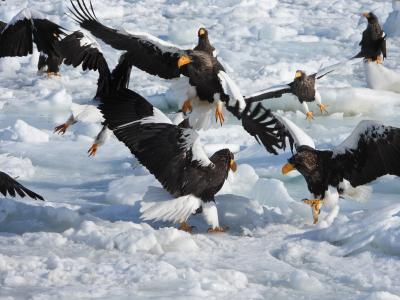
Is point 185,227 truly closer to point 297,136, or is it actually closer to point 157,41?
point 297,136

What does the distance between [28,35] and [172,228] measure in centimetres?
316

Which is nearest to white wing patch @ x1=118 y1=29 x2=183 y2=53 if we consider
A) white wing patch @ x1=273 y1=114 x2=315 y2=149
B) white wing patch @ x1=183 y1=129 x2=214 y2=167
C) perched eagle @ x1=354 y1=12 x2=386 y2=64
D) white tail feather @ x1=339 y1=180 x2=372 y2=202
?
white wing patch @ x1=273 y1=114 x2=315 y2=149

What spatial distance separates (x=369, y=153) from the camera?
461 centimetres

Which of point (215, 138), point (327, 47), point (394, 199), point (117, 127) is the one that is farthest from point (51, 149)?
point (327, 47)

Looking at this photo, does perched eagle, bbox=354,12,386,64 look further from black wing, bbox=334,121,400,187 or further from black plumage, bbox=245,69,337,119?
black wing, bbox=334,121,400,187

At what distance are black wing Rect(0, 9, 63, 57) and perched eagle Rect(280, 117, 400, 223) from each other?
2.62m

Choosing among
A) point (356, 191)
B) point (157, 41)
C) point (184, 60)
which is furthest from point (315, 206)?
point (157, 41)

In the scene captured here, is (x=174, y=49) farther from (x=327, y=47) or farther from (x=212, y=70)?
(x=327, y=47)

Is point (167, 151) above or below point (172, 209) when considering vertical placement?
above

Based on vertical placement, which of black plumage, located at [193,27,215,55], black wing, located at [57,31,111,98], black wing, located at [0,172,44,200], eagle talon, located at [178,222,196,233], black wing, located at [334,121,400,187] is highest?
black plumage, located at [193,27,215,55]

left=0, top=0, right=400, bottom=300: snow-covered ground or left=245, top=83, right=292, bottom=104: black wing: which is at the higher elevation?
left=245, top=83, right=292, bottom=104: black wing

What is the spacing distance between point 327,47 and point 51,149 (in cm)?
526

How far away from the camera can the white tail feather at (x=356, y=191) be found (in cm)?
478

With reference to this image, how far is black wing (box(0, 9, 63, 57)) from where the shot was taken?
661cm
